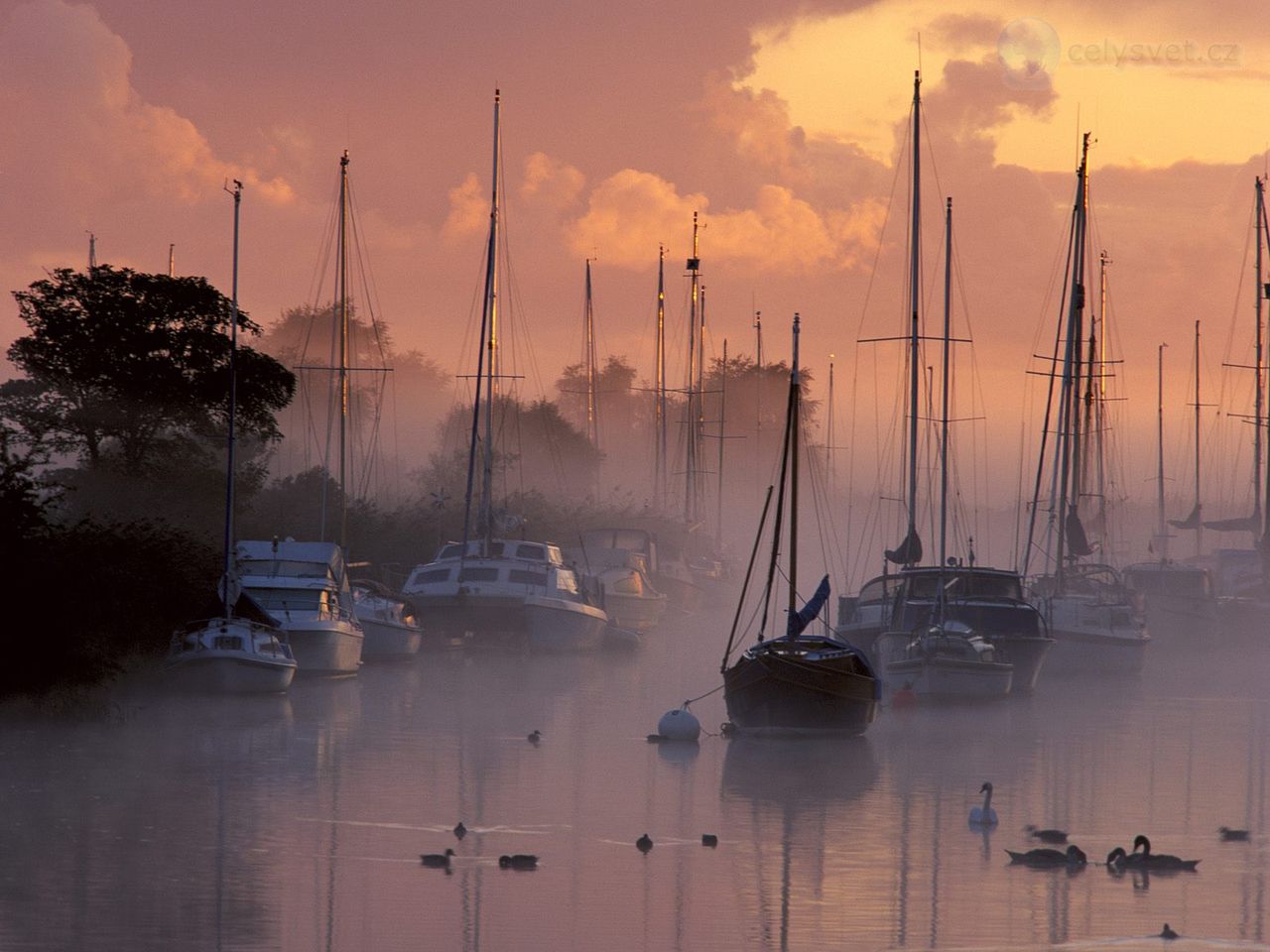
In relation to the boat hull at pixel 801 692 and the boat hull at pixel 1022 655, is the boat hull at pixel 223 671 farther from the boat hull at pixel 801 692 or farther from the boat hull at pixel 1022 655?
the boat hull at pixel 1022 655

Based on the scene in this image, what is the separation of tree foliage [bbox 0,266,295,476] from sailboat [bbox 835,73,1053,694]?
59.5ft

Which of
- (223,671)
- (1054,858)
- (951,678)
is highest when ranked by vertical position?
(951,678)

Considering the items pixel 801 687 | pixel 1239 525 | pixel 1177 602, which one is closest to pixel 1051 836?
pixel 801 687

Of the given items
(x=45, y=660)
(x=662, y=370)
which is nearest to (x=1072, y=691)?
(x=45, y=660)

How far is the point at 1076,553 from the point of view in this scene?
187ft

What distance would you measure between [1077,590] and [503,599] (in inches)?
702

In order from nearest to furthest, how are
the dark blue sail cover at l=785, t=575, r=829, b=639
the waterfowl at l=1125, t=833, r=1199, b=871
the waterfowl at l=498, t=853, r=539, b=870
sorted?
the waterfowl at l=498, t=853, r=539, b=870
the waterfowl at l=1125, t=833, r=1199, b=871
the dark blue sail cover at l=785, t=575, r=829, b=639

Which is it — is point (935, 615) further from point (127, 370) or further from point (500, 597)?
point (127, 370)

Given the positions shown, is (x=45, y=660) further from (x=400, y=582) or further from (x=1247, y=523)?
(x=1247, y=523)

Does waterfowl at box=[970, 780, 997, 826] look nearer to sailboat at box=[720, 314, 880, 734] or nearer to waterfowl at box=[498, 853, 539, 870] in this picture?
waterfowl at box=[498, 853, 539, 870]

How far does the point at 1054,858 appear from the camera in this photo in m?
22.0

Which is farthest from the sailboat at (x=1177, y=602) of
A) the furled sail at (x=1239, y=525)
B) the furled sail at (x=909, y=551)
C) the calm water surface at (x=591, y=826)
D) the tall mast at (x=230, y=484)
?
the tall mast at (x=230, y=484)

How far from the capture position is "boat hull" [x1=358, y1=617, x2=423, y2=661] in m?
50.7

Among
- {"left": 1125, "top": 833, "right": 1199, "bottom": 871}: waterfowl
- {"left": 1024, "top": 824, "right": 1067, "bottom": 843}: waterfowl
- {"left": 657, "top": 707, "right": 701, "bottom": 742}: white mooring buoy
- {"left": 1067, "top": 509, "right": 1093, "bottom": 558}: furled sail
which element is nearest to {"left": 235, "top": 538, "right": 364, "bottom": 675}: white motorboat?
A: {"left": 657, "top": 707, "right": 701, "bottom": 742}: white mooring buoy
